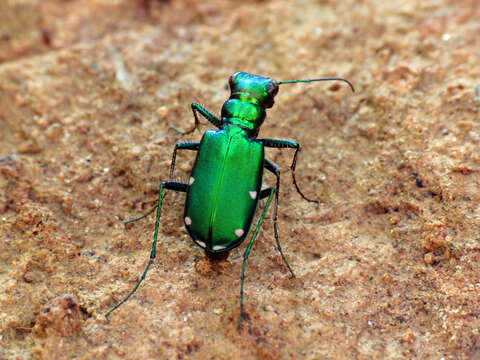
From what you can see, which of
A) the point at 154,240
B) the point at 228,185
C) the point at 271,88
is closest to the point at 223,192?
the point at 228,185

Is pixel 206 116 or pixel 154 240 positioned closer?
pixel 154 240

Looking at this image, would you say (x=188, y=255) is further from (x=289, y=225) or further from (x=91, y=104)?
(x=91, y=104)

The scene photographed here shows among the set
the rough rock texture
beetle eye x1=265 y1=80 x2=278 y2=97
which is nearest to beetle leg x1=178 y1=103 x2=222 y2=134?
the rough rock texture

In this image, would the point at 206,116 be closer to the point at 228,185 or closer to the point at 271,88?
the point at 271,88

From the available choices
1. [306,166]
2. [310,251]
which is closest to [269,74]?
[306,166]

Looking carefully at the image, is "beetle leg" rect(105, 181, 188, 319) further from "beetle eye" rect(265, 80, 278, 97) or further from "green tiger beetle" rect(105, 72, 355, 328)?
"beetle eye" rect(265, 80, 278, 97)
